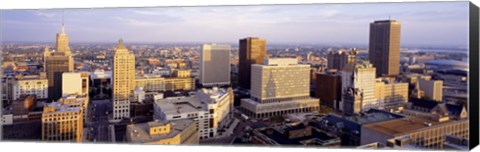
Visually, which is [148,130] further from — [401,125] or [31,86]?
[401,125]

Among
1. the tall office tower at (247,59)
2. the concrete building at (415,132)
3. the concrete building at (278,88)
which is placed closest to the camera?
the concrete building at (415,132)

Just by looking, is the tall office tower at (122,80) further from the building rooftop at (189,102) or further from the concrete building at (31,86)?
the concrete building at (31,86)

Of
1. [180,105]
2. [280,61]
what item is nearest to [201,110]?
[180,105]

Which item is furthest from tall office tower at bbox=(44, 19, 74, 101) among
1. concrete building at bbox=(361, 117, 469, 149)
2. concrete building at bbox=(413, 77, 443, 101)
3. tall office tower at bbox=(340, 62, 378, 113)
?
concrete building at bbox=(413, 77, 443, 101)

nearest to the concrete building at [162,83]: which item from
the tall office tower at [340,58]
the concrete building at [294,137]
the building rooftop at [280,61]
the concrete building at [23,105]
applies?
the building rooftop at [280,61]

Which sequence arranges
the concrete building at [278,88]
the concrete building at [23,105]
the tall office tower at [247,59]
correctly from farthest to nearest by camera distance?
the tall office tower at [247,59]
the concrete building at [278,88]
the concrete building at [23,105]

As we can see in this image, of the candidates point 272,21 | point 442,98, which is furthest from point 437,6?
point 272,21
